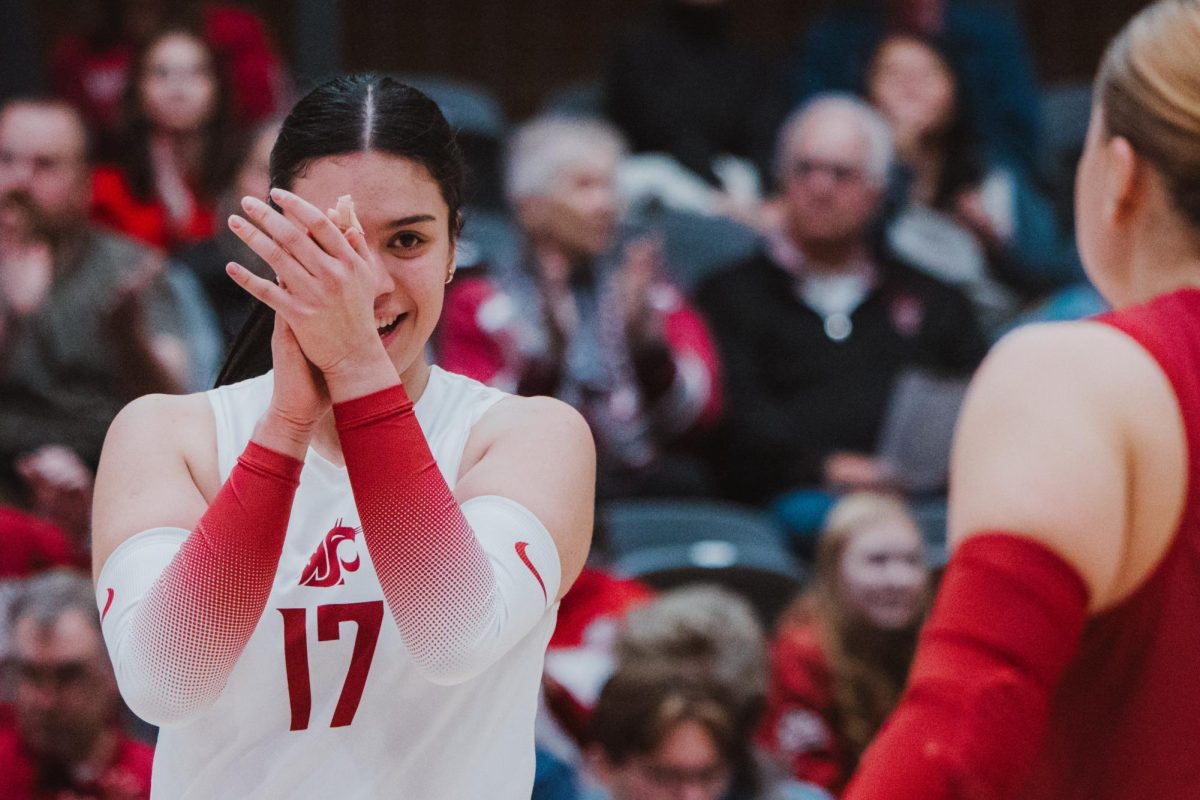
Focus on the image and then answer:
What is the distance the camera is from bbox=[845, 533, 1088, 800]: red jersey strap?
119 cm

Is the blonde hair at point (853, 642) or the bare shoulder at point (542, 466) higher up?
the bare shoulder at point (542, 466)

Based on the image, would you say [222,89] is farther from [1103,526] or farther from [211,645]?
[1103,526]

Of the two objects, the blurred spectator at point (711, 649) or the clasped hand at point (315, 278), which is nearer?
the clasped hand at point (315, 278)

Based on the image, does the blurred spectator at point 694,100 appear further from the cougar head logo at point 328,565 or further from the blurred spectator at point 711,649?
the cougar head logo at point 328,565

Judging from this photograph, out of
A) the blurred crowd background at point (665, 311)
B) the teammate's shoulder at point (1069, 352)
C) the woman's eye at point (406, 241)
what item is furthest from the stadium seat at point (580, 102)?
the teammate's shoulder at point (1069, 352)

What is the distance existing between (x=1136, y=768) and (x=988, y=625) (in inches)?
6.9

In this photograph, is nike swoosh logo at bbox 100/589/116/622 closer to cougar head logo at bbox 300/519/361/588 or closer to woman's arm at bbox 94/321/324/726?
woman's arm at bbox 94/321/324/726

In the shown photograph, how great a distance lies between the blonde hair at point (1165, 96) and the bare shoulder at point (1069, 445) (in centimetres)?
16

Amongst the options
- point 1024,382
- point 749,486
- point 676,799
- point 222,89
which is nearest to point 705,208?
point 749,486

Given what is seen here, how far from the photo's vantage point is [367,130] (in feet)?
5.62

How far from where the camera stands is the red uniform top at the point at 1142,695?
4.18 ft

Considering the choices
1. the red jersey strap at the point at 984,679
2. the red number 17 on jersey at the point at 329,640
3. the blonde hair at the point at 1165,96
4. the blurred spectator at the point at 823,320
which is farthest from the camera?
the blurred spectator at the point at 823,320

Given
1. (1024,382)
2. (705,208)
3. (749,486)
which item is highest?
(1024,382)

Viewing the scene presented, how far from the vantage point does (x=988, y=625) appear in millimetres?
1215
